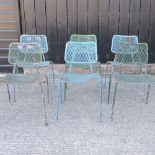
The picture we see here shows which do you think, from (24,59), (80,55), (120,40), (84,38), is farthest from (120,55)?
(24,59)

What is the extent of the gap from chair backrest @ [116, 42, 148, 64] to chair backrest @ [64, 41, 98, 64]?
60cm

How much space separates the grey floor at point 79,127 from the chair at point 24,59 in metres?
0.36

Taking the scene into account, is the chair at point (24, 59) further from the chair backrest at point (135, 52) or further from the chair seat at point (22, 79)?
the chair backrest at point (135, 52)

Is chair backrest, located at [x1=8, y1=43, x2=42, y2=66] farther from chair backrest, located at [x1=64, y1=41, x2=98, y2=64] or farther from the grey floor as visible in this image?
the grey floor

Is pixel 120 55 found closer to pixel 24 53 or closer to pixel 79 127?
pixel 24 53

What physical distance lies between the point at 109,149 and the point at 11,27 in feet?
9.99

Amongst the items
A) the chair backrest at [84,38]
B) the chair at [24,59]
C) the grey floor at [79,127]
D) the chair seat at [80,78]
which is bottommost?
the grey floor at [79,127]

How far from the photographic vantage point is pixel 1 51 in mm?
5223

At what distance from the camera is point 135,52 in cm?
418

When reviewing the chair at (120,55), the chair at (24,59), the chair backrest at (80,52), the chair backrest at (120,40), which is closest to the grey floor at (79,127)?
the chair at (24,59)

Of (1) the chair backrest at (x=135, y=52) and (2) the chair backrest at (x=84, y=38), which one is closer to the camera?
(1) the chair backrest at (x=135, y=52)

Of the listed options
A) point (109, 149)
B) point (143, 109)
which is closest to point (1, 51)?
point (143, 109)

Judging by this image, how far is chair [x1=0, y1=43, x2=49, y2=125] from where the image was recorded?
11.8 ft

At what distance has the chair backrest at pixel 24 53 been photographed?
3898 mm
